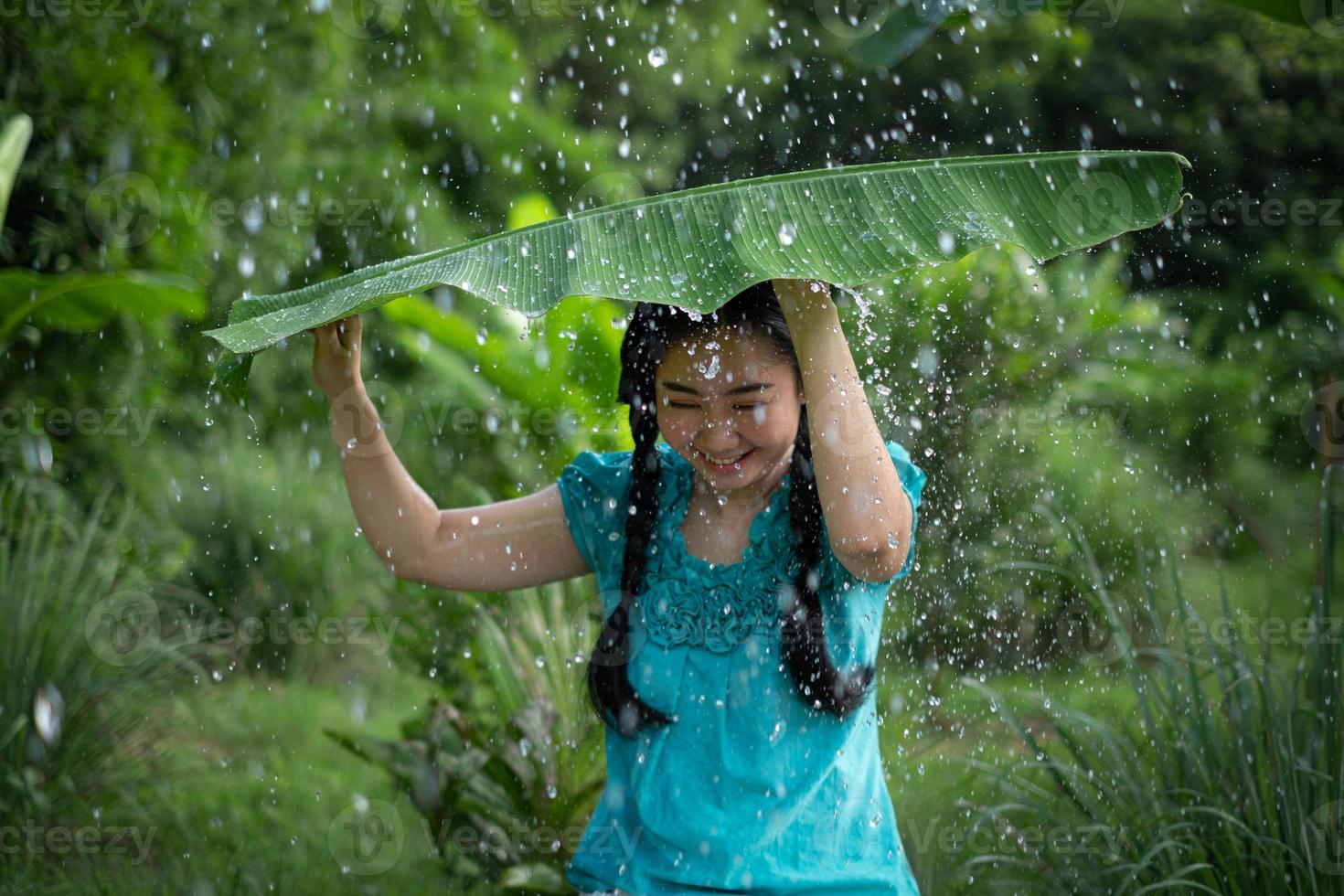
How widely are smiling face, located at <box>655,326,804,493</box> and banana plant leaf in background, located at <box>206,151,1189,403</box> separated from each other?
11.1 inches

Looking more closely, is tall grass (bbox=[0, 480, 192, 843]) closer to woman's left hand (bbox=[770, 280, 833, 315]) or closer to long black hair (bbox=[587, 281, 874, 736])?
long black hair (bbox=[587, 281, 874, 736])

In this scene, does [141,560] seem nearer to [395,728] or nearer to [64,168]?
[395,728]

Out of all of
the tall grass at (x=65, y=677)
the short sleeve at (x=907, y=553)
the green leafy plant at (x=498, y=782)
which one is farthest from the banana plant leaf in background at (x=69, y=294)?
the short sleeve at (x=907, y=553)

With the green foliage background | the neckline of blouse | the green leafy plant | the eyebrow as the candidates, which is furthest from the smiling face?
the green leafy plant

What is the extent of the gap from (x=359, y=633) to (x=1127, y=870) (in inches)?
180

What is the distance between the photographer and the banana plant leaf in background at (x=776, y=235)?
1.53 m

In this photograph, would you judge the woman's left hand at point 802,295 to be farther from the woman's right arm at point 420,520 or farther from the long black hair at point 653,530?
the woman's right arm at point 420,520

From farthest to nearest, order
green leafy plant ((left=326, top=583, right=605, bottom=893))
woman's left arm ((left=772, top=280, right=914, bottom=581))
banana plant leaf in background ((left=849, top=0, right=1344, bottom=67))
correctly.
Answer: green leafy plant ((left=326, top=583, right=605, bottom=893)) < banana plant leaf in background ((left=849, top=0, right=1344, bottom=67)) < woman's left arm ((left=772, top=280, right=914, bottom=581))

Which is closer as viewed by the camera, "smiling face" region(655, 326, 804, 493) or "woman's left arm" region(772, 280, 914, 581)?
"woman's left arm" region(772, 280, 914, 581)

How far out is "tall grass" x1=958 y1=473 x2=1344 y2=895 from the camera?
2.59m

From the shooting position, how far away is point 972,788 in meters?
3.70

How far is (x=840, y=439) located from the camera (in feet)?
5.71

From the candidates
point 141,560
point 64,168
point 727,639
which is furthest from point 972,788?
point 64,168

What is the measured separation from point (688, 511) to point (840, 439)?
491 millimetres
